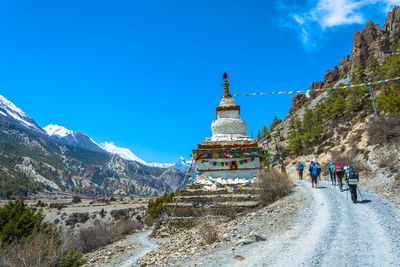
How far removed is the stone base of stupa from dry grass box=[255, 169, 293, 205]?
39cm

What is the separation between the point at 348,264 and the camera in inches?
189

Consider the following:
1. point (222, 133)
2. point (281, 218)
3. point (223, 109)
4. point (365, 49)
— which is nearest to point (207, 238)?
point (281, 218)

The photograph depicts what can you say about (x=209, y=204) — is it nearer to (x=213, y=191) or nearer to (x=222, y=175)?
(x=213, y=191)

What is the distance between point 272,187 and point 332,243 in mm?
6512

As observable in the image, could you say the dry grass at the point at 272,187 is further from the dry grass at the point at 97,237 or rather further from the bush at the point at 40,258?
the dry grass at the point at 97,237

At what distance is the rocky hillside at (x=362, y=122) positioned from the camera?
671 inches

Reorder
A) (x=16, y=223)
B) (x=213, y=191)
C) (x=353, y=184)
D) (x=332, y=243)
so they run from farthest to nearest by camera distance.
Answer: (x=16, y=223) → (x=213, y=191) → (x=353, y=184) → (x=332, y=243)

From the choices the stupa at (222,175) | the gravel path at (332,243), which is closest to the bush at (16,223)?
the stupa at (222,175)

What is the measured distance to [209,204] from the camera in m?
13.5

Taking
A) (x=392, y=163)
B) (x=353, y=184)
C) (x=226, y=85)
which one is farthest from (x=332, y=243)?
(x=226, y=85)

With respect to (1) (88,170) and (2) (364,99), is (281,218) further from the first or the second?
(1) (88,170)

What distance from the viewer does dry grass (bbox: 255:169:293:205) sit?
12383mm

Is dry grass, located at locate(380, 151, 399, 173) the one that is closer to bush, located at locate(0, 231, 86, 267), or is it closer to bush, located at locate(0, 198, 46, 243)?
bush, located at locate(0, 231, 86, 267)

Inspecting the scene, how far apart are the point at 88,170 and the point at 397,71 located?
179 metres
